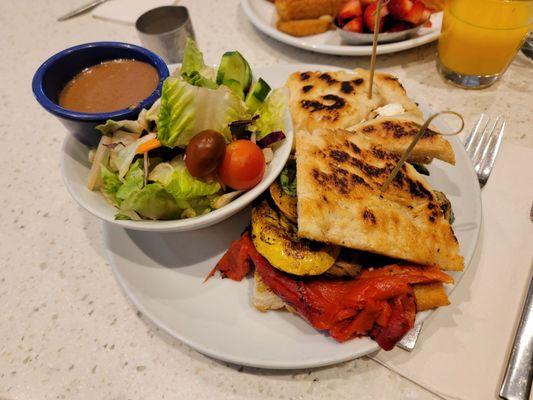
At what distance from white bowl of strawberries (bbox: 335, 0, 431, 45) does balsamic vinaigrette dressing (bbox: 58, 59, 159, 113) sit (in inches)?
51.8

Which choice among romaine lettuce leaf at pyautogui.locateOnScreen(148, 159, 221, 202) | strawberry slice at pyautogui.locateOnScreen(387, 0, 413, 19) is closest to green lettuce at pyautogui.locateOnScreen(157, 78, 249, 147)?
romaine lettuce leaf at pyautogui.locateOnScreen(148, 159, 221, 202)

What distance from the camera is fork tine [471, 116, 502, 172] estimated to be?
1937mm

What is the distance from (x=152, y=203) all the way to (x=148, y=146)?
275mm

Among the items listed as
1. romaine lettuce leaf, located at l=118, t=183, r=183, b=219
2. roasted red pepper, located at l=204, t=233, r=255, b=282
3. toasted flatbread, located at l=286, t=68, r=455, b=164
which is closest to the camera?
romaine lettuce leaf, located at l=118, t=183, r=183, b=219

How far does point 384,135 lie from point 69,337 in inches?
61.1

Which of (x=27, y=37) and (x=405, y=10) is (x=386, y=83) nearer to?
(x=405, y=10)

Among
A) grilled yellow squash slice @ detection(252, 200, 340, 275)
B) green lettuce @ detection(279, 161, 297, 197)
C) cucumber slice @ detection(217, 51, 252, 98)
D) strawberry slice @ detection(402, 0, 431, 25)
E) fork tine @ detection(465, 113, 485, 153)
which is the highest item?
cucumber slice @ detection(217, 51, 252, 98)

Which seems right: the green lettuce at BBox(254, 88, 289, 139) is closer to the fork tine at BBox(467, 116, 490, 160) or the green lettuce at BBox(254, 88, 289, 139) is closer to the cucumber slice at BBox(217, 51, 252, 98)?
the cucumber slice at BBox(217, 51, 252, 98)

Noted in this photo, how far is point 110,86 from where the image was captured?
1913 millimetres

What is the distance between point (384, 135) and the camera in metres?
1.72

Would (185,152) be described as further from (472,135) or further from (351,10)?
(351,10)

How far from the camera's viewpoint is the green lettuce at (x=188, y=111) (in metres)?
1.59

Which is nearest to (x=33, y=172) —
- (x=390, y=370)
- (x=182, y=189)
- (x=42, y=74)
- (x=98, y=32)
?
(x=42, y=74)

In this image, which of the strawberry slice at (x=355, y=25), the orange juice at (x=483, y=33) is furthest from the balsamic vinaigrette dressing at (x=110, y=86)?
the orange juice at (x=483, y=33)
